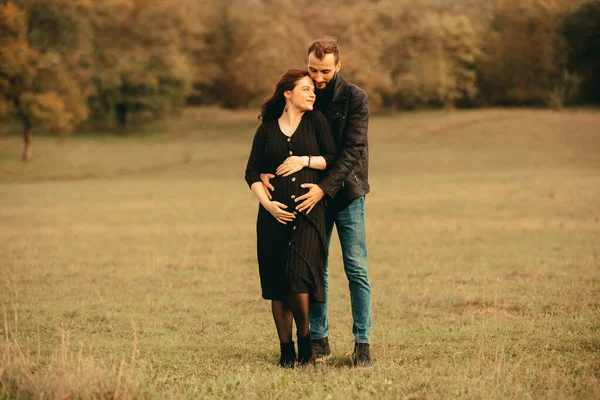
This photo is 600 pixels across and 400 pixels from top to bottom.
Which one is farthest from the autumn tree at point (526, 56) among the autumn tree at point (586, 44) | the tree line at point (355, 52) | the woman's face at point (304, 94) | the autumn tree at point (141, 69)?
the woman's face at point (304, 94)

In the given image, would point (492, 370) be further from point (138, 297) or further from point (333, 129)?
point (138, 297)

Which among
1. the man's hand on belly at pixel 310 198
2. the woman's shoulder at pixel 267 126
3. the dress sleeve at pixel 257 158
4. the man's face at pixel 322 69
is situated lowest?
the man's hand on belly at pixel 310 198

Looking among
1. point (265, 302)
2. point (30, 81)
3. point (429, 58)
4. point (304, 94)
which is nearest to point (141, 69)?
point (30, 81)

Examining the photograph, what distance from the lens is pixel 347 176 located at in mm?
6000

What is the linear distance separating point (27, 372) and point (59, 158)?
38.4 meters

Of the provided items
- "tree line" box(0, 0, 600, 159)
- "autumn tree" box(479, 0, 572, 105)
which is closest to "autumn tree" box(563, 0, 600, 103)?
"tree line" box(0, 0, 600, 159)

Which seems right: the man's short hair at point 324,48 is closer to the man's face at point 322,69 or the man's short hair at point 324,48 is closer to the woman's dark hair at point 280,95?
the man's face at point 322,69

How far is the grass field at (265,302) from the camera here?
203 inches

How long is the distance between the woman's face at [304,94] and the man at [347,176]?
0.09 metres

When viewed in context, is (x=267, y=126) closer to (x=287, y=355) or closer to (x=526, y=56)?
(x=287, y=355)

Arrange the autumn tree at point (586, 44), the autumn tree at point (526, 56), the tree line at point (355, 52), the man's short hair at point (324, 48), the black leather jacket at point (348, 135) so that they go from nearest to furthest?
1. the man's short hair at point (324, 48)
2. the black leather jacket at point (348, 135)
3. the tree line at point (355, 52)
4. the autumn tree at point (586, 44)
5. the autumn tree at point (526, 56)

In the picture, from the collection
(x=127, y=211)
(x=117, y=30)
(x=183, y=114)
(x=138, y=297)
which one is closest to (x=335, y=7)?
(x=183, y=114)

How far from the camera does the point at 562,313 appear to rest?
7.94 metres

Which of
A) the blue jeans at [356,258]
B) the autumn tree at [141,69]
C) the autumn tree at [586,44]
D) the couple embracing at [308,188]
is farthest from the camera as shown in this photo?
the autumn tree at [586,44]
